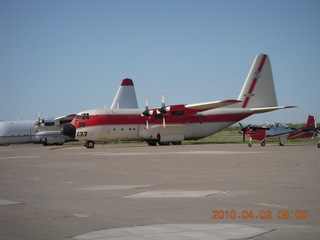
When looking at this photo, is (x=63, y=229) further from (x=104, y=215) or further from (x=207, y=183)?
(x=207, y=183)

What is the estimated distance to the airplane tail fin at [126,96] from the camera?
71750 mm

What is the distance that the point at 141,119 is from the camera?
54094 millimetres

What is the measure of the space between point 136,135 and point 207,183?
4044cm

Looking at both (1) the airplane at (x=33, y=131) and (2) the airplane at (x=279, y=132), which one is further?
(1) the airplane at (x=33, y=131)

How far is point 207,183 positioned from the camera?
14148 mm

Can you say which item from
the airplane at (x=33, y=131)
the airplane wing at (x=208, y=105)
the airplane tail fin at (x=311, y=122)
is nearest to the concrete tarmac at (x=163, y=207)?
the airplane tail fin at (x=311, y=122)

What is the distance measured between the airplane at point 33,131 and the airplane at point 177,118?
14541 millimetres

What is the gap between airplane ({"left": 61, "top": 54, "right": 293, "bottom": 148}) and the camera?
51.5m

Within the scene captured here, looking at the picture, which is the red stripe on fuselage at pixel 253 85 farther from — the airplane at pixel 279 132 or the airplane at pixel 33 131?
the airplane at pixel 33 131

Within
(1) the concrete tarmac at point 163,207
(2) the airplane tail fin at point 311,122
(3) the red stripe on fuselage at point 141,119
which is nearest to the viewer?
(1) the concrete tarmac at point 163,207

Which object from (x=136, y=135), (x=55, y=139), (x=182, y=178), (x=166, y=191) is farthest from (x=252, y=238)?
(x=55, y=139)

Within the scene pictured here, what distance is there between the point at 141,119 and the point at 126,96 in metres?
18.8
